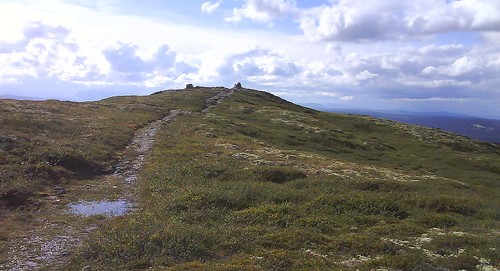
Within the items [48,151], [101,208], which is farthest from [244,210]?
[48,151]

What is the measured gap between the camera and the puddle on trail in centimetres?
2404

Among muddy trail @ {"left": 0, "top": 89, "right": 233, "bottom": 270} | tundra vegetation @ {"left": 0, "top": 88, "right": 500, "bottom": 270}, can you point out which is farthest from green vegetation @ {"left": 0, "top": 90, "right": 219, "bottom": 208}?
muddy trail @ {"left": 0, "top": 89, "right": 233, "bottom": 270}

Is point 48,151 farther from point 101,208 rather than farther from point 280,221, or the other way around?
point 280,221

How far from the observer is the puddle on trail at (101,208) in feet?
78.9

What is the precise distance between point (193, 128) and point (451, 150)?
206 ft

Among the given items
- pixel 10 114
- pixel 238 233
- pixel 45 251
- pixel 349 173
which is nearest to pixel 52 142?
pixel 10 114

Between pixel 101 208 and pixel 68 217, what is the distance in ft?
8.15

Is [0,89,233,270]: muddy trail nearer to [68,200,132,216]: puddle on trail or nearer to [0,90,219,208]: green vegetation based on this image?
[68,200,132,216]: puddle on trail

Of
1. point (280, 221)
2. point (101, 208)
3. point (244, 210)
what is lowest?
point (101, 208)

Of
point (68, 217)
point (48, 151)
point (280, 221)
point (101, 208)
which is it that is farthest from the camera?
point (48, 151)

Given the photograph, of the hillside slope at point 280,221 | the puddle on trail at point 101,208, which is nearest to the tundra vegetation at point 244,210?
the hillside slope at point 280,221

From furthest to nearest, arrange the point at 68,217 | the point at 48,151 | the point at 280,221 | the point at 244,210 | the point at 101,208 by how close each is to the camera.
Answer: the point at 48,151 → the point at 101,208 → the point at 244,210 → the point at 280,221 → the point at 68,217

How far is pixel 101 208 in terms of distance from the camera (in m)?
25.1

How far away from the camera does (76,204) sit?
25.8m
